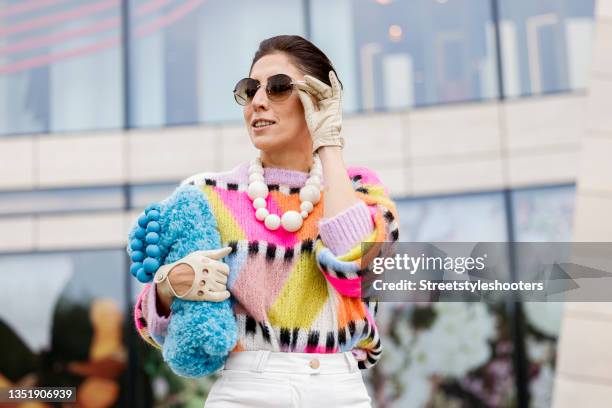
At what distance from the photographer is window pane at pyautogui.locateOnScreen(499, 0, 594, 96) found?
7.07m

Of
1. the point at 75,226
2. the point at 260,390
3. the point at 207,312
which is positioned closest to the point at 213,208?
the point at 207,312

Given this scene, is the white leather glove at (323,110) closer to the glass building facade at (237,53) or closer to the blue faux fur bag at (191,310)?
the blue faux fur bag at (191,310)

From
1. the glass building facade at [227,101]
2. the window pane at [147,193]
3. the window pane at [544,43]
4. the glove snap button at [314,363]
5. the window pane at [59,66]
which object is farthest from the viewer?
the window pane at [59,66]

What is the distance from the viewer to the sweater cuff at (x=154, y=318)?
228 cm

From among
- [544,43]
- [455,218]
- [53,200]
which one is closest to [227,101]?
[53,200]

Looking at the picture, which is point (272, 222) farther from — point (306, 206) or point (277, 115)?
point (277, 115)

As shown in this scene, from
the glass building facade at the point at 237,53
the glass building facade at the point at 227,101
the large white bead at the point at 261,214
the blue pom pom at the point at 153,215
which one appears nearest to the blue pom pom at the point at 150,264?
the blue pom pom at the point at 153,215

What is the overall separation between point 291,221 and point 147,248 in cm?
36

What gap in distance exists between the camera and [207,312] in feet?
7.23

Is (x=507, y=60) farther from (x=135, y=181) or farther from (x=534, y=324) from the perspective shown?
(x=135, y=181)

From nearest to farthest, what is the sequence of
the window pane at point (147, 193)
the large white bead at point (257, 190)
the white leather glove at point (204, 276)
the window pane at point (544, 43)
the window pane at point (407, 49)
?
the white leather glove at point (204, 276) < the large white bead at point (257, 190) < the window pane at point (544, 43) < the window pane at point (407, 49) < the window pane at point (147, 193)

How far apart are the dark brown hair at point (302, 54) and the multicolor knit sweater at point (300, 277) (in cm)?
37

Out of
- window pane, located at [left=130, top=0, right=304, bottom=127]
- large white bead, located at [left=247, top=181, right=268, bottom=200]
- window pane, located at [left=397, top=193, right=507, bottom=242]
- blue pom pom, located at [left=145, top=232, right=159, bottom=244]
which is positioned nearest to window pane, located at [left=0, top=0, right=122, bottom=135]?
window pane, located at [left=130, top=0, right=304, bottom=127]

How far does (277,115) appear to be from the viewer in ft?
8.01
